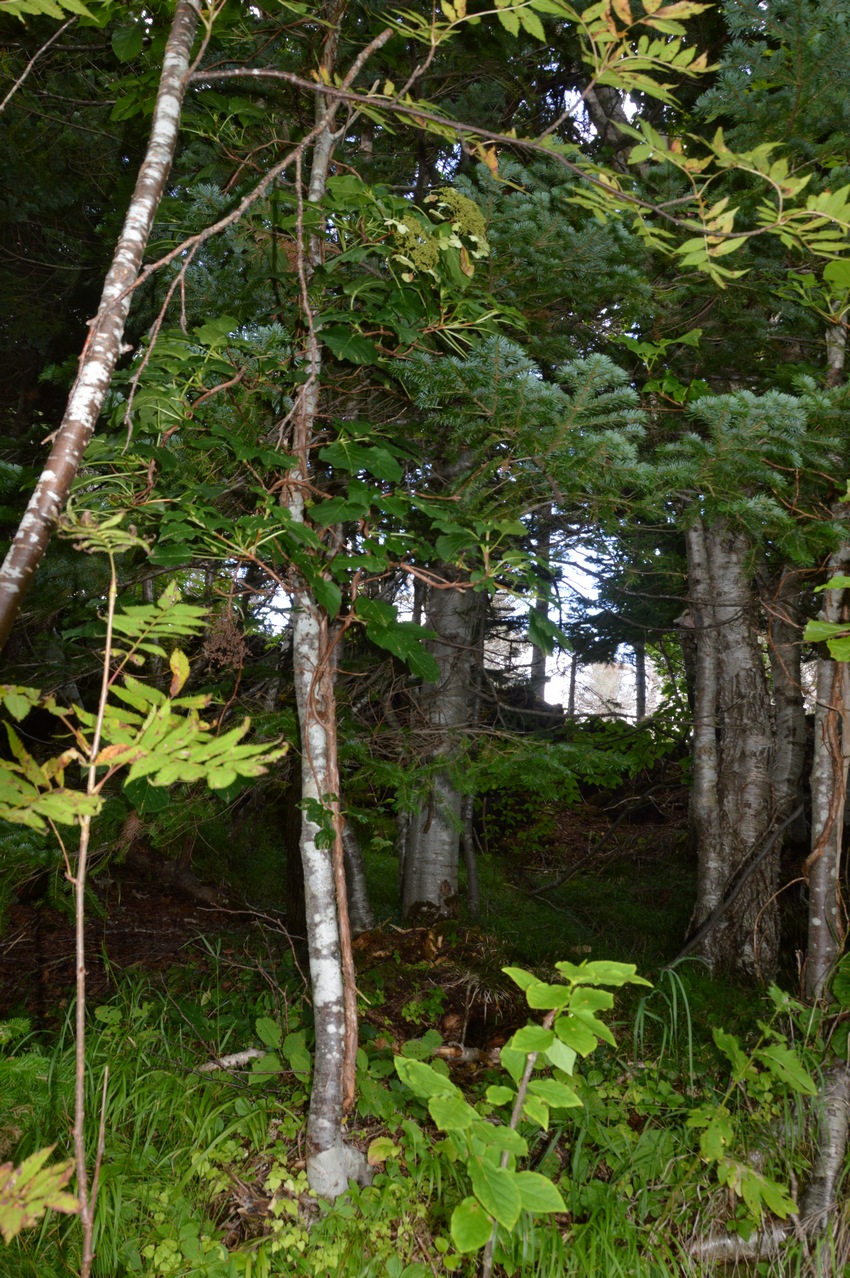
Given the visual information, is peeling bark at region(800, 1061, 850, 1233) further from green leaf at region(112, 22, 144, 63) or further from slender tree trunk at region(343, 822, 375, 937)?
green leaf at region(112, 22, 144, 63)

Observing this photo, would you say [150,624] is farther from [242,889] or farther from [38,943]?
[242,889]

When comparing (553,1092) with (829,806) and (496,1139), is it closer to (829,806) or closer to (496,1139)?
(496,1139)

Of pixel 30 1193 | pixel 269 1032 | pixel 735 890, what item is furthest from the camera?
pixel 735 890

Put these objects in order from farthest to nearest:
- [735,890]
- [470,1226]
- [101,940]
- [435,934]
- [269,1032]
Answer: [101,940] < [735,890] < [435,934] < [269,1032] < [470,1226]

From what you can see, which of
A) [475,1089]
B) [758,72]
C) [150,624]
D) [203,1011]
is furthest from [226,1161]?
[758,72]

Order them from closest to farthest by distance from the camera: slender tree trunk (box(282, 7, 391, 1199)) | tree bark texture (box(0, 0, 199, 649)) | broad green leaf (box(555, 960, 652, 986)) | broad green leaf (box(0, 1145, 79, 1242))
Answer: broad green leaf (box(0, 1145, 79, 1242)), tree bark texture (box(0, 0, 199, 649)), broad green leaf (box(555, 960, 652, 986)), slender tree trunk (box(282, 7, 391, 1199))

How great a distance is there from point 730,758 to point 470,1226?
356cm

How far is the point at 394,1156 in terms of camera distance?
2.33m

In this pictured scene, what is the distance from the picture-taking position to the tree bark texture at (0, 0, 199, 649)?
3.65 ft

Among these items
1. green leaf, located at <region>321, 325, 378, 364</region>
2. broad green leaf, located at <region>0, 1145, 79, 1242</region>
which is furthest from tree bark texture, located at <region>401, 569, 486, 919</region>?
broad green leaf, located at <region>0, 1145, 79, 1242</region>

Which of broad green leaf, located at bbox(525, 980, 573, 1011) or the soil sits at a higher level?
broad green leaf, located at bbox(525, 980, 573, 1011)

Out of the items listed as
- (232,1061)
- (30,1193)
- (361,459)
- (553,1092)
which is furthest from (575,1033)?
→ (232,1061)

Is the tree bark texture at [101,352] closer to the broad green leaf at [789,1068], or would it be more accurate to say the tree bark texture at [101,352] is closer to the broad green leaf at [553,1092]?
the broad green leaf at [553,1092]

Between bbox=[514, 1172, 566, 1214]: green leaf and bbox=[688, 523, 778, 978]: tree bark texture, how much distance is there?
315cm
